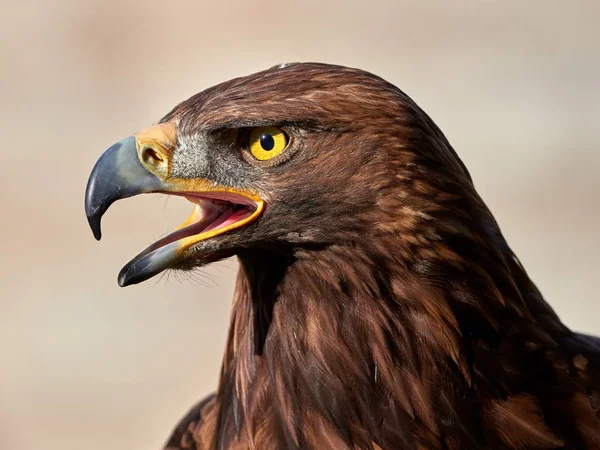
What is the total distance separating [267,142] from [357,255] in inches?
15.1

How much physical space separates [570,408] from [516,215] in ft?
17.4

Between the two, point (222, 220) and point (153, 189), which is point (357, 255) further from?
point (153, 189)

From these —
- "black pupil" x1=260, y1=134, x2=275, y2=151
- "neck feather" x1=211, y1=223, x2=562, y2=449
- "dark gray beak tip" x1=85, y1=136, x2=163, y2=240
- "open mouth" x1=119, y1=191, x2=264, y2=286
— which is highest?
"black pupil" x1=260, y1=134, x2=275, y2=151

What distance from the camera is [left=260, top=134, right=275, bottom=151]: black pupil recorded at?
2814 millimetres

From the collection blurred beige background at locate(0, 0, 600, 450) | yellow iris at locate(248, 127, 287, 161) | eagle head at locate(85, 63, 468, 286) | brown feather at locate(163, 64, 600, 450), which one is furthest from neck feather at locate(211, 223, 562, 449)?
blurred beige background at locate(0, 0, 600, 450)

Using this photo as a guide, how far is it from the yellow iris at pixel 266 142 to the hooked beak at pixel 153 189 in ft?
0.38

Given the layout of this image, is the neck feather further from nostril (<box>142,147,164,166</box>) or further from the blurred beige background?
the blurred beige background

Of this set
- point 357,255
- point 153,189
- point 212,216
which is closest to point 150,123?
point 212,216

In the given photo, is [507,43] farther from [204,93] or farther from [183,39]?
[204,93]

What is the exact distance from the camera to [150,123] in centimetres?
912

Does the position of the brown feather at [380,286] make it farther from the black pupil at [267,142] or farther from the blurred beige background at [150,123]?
the blurred beige background at [150,123]

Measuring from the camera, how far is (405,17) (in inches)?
415

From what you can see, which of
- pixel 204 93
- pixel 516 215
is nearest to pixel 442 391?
pixel 204 93

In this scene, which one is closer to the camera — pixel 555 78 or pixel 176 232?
pixel 176 232
